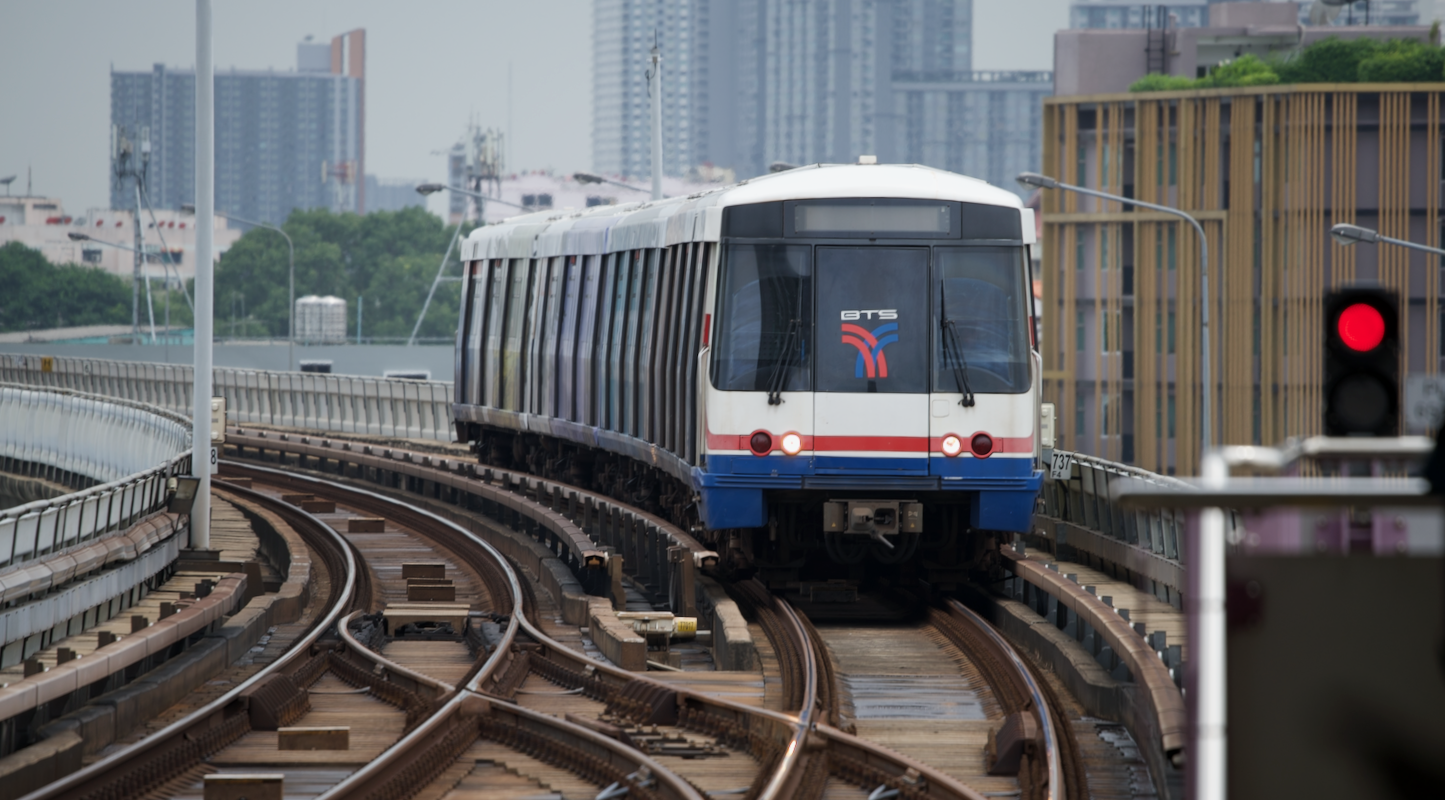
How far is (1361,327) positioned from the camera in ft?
15.8

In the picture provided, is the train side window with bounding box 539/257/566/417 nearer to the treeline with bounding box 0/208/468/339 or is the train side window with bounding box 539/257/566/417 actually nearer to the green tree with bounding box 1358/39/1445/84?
the green tree with bounding box 1358/39/1445/84

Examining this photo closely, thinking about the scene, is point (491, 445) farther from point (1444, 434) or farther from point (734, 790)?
point (1444, 434)

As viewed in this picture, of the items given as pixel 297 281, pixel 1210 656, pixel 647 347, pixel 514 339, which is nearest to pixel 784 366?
pixel 647 347

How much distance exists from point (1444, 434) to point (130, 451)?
25107 millimetres

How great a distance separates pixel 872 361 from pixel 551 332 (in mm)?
9250

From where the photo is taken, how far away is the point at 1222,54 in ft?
279

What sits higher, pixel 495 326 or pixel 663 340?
pixel 495 326

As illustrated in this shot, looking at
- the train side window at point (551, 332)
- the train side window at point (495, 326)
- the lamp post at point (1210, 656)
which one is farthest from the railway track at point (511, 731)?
the train side window at point (495, 326)

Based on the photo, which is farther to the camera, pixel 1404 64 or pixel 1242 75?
pixel 1242 75

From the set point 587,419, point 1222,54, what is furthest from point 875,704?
point 1222,54

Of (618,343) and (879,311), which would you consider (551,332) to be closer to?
(618,343)

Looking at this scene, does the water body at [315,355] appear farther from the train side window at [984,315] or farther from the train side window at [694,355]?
the train side window at [984,315]

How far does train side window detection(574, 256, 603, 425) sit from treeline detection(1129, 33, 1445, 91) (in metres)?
51.0

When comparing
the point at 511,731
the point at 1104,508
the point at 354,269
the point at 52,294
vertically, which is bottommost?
the point at 511,731
